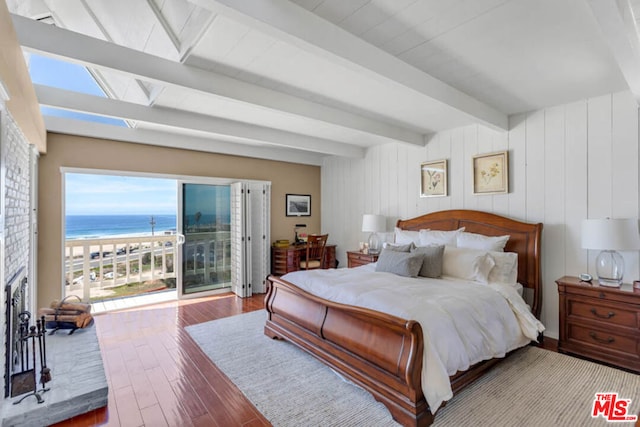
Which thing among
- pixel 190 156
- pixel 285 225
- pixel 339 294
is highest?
pixel 190 156

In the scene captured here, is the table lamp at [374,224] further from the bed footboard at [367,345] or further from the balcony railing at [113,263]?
the balcony railing at [113,263]

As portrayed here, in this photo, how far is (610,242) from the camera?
2.67 metres

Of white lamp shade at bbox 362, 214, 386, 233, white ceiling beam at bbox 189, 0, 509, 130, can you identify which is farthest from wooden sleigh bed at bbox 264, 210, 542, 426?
white ceiling beam at bbox 189, 0, 509, 130

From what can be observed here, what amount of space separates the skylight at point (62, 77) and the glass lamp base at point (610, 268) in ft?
17.5

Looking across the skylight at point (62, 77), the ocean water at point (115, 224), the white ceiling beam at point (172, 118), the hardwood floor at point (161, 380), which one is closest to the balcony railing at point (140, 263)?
the hardwood floor at point (161, 380)

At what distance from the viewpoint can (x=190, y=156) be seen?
4.95 meters

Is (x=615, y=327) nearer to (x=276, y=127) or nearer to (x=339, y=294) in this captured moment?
(x=339, y=294)

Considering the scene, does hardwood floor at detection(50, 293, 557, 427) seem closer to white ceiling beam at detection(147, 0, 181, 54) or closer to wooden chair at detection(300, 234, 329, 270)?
wooden chair at detection(300, 234, 329, 270)

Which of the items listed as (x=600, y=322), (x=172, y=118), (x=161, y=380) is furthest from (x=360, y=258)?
(x=172, y=118)

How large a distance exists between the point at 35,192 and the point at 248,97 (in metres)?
3.07

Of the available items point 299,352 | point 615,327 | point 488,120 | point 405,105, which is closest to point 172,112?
point 405,105

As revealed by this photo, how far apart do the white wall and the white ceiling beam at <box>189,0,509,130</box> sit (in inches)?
Result: 55.6

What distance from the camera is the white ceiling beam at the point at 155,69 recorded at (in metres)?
1.90

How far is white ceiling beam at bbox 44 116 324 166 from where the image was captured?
387cm
